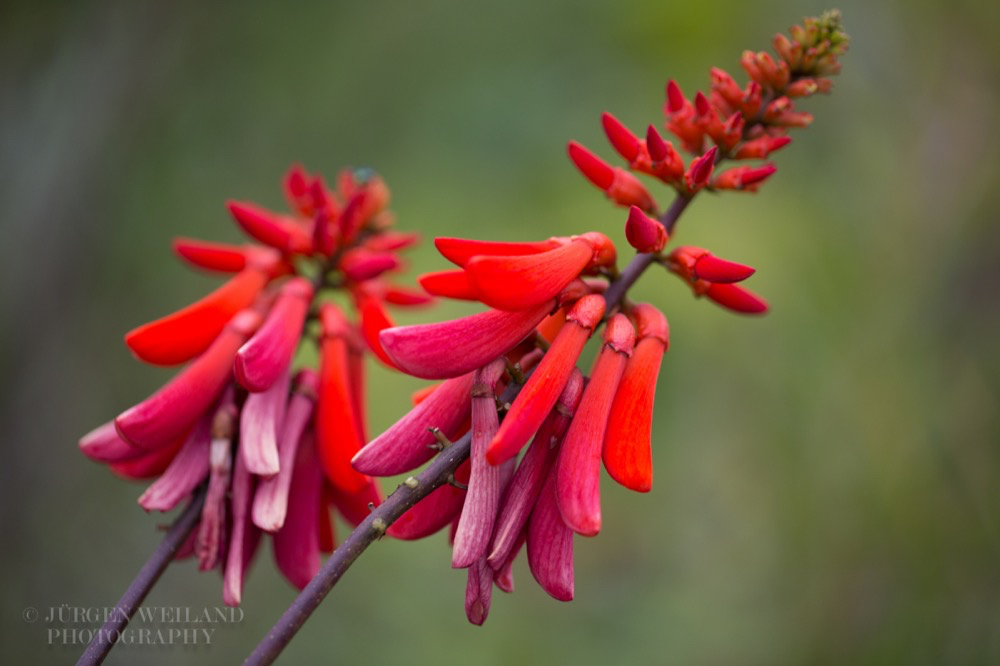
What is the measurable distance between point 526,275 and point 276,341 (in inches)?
16.7

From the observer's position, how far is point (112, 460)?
1130 mm

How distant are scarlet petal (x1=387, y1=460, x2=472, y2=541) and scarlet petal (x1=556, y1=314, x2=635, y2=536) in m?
0.15

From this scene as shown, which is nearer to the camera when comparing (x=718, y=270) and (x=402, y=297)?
(x=718, y=270)

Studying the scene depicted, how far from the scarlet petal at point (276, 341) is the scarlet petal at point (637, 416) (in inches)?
17.1

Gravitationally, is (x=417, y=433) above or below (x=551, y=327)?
below

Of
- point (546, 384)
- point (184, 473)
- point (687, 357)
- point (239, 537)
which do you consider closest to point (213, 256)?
point (184, 473)

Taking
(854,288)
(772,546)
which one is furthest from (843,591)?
(854,288)

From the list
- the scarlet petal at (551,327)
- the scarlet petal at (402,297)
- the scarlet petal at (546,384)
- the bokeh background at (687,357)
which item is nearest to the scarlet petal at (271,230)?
the scarlet petal at (402,297)

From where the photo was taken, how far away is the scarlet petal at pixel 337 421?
3.68 ft

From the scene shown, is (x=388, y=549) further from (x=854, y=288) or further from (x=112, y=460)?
(x=112, y=460)

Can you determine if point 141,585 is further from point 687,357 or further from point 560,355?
point 687,357

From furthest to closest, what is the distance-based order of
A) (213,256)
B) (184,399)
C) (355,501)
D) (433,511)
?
(213,256)
(355,501)
(184,399)
(433,511)

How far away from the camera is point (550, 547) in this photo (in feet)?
2.91

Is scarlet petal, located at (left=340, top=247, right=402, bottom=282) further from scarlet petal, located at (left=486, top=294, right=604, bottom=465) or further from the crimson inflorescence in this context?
scarlet petal, located at (left=486, top=294, right=604, bottom=465)
